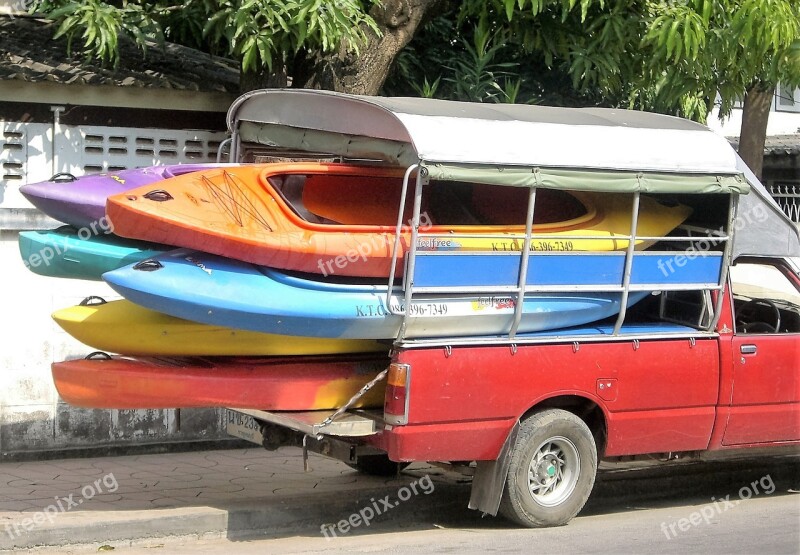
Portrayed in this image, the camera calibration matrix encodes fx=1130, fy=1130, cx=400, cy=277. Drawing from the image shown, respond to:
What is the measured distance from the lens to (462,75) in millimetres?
10875

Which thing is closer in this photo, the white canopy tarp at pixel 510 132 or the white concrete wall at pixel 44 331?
the white canopy tarp at pixel 510 132

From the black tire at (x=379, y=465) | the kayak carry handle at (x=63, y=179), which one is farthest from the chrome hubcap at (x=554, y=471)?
the kayak carry handle at (x=63, y=179)

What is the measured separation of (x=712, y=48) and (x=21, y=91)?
557 cm

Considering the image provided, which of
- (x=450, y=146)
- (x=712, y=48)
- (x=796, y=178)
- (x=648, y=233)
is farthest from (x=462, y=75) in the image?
(x=796, y=178)

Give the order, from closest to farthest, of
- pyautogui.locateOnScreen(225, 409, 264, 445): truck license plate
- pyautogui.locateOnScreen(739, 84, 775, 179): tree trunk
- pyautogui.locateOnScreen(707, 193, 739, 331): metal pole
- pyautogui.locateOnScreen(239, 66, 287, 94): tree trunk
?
pyautogui.locateOnScreen(225, 409, 264, 445): truck license plate
pyautogui.locateOnScreen(707, 193, 739, 331): metal pole
pyautogui.locateOnScreen(239, 66, 287, 94): tree trunk
pyautogui.locateOnScreen(739, 84, 775, 179): tree trunk

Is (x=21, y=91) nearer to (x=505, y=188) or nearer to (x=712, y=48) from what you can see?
(x=505, y=188)

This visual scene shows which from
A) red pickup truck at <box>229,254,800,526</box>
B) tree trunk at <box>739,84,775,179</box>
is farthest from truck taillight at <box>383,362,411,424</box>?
tree trunk at <box>739,84,775,179</box>

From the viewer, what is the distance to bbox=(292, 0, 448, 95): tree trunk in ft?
→ 30.8

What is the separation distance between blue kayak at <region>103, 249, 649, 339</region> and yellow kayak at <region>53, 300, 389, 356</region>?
1.18 ft

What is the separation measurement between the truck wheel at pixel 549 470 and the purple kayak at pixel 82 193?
2.57 metres

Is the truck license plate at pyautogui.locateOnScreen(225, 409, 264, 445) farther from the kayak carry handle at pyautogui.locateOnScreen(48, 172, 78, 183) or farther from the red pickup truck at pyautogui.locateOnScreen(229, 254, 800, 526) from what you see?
the kayak carry handle at pyautogui.locateOnScreen(48, 172, 78, 183)

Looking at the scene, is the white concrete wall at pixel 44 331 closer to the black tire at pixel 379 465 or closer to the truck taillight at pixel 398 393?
the black tire at pixel 379 465

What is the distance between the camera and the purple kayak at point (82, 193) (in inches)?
273

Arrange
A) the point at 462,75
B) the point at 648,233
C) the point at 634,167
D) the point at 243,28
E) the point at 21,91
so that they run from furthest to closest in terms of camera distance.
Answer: the point at 462,75
the point at 21,91
the point at 243,28
the point at 648,233
the point at 634,167
